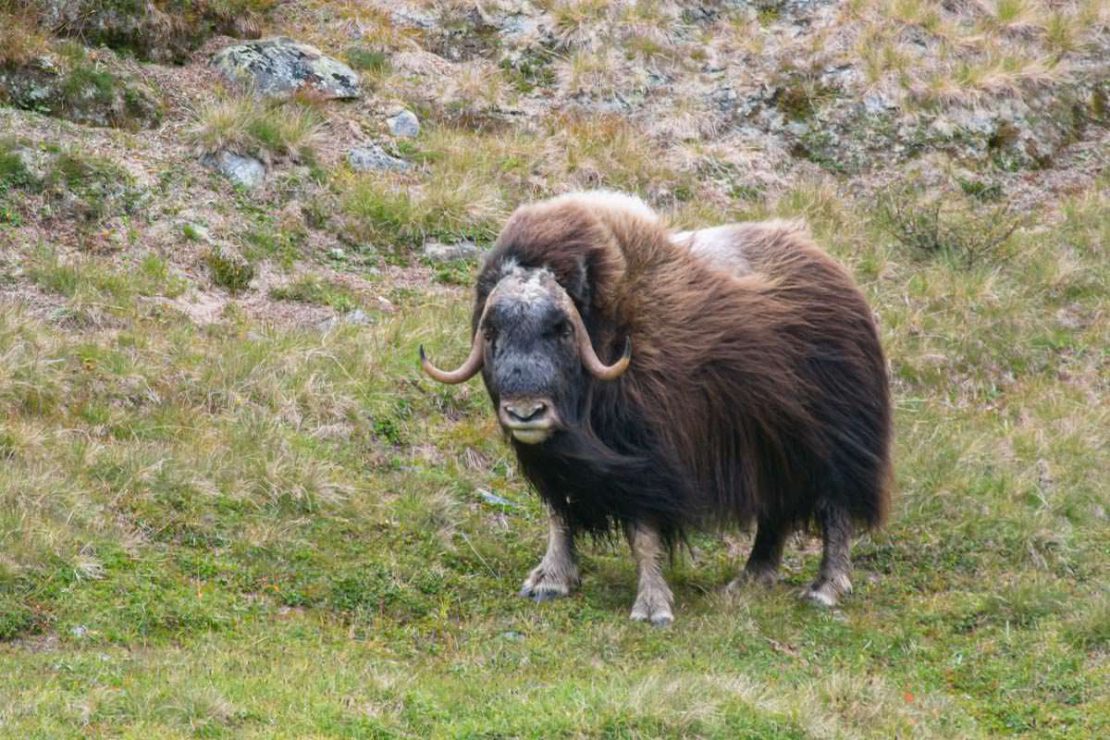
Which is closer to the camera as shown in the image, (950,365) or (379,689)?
(379,689)

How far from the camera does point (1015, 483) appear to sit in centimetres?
892

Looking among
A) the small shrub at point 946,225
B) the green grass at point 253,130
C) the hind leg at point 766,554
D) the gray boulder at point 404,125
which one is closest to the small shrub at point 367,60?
the gray boulder at point 404,125

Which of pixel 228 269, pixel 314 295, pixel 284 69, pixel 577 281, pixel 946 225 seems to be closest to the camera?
pixel 577 281

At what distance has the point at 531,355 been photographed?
6910 mm

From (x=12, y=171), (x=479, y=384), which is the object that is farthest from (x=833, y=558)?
(x=12, y=171)

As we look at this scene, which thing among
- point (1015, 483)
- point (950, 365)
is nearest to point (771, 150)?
point (950, 365)

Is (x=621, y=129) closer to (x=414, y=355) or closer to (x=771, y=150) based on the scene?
(x=771, y=150)

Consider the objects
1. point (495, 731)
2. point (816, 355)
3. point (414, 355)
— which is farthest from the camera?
point (414, 355)

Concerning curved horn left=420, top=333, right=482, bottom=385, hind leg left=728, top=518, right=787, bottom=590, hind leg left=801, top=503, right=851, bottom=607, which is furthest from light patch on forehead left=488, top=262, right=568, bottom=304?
hind leg left=801, top=503, right=851, bottom=607

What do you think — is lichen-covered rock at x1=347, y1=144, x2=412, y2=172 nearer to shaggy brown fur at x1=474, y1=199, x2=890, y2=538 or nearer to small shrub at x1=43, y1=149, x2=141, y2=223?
small shrub at x1=43, y1=149, x2=141, y2=223

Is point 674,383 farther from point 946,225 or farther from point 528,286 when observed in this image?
point 946,225

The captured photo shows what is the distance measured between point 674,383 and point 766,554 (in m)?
1.27

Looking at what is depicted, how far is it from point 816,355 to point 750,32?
7106 millimetres

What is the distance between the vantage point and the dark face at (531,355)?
269 inches
